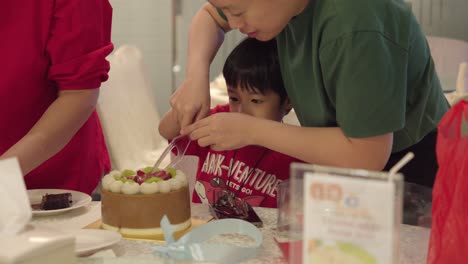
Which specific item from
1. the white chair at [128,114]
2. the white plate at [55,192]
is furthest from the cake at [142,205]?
the white chair at [128,114]

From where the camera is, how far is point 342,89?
1143mm

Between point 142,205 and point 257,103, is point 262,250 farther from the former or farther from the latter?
point 257,103

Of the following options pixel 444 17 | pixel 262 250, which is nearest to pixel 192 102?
pixel 262 250

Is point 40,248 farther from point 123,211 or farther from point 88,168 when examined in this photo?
point 88,168

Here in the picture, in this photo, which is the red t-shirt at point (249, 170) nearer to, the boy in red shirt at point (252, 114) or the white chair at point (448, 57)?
the boy in red shirt at point (252, 114)

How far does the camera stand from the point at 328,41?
115cm

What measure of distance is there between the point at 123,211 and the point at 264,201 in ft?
2.25

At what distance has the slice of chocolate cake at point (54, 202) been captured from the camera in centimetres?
129

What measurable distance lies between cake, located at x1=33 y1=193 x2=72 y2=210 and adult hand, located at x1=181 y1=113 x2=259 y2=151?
285mm

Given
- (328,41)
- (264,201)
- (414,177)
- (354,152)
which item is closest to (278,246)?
(354,152)

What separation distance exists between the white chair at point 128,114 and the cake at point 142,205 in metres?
1.80

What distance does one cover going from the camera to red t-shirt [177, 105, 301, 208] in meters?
1.82

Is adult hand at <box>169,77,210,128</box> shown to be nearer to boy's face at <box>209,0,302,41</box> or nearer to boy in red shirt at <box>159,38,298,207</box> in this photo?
boy in red shirt at <box>159,38,298,207</box>

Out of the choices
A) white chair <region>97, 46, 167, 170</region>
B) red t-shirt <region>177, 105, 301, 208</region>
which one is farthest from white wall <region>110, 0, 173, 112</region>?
red t-shirt <region>177, 105, 301, 208</region>
